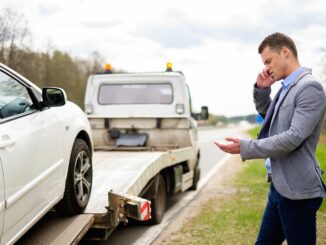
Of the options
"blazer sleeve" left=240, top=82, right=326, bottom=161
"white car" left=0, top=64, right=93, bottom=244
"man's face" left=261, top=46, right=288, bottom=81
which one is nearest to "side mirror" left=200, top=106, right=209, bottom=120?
"white car" left=0, top=64, right=93, bottom=244

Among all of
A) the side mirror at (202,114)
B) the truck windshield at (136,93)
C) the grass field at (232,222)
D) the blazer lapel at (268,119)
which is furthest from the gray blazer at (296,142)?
the side mirror at (202,114)

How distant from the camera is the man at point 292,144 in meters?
2.80

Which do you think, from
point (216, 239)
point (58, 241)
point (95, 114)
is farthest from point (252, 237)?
point (95, 114)

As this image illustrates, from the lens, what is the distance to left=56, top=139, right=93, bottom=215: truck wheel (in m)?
4.09

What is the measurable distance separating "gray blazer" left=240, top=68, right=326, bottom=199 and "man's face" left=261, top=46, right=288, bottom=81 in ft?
0.43

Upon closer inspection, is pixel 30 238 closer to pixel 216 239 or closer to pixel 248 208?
pixel 216 239

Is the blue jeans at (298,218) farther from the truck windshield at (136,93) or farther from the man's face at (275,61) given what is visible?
the truck windshield at (136,93)

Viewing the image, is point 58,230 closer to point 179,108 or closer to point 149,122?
point 149,122

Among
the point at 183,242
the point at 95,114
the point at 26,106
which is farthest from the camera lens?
the point at 95,114

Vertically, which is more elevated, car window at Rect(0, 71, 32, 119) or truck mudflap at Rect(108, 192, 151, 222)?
car window at Rect(0, 71, 32, 119)

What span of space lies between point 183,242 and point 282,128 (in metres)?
3.11

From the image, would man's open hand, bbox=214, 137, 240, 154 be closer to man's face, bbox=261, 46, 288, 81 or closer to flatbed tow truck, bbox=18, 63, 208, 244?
man's face, bbox=261, 46, 288, 81

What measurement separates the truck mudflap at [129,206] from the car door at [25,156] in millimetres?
608

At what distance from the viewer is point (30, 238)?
3.64m
